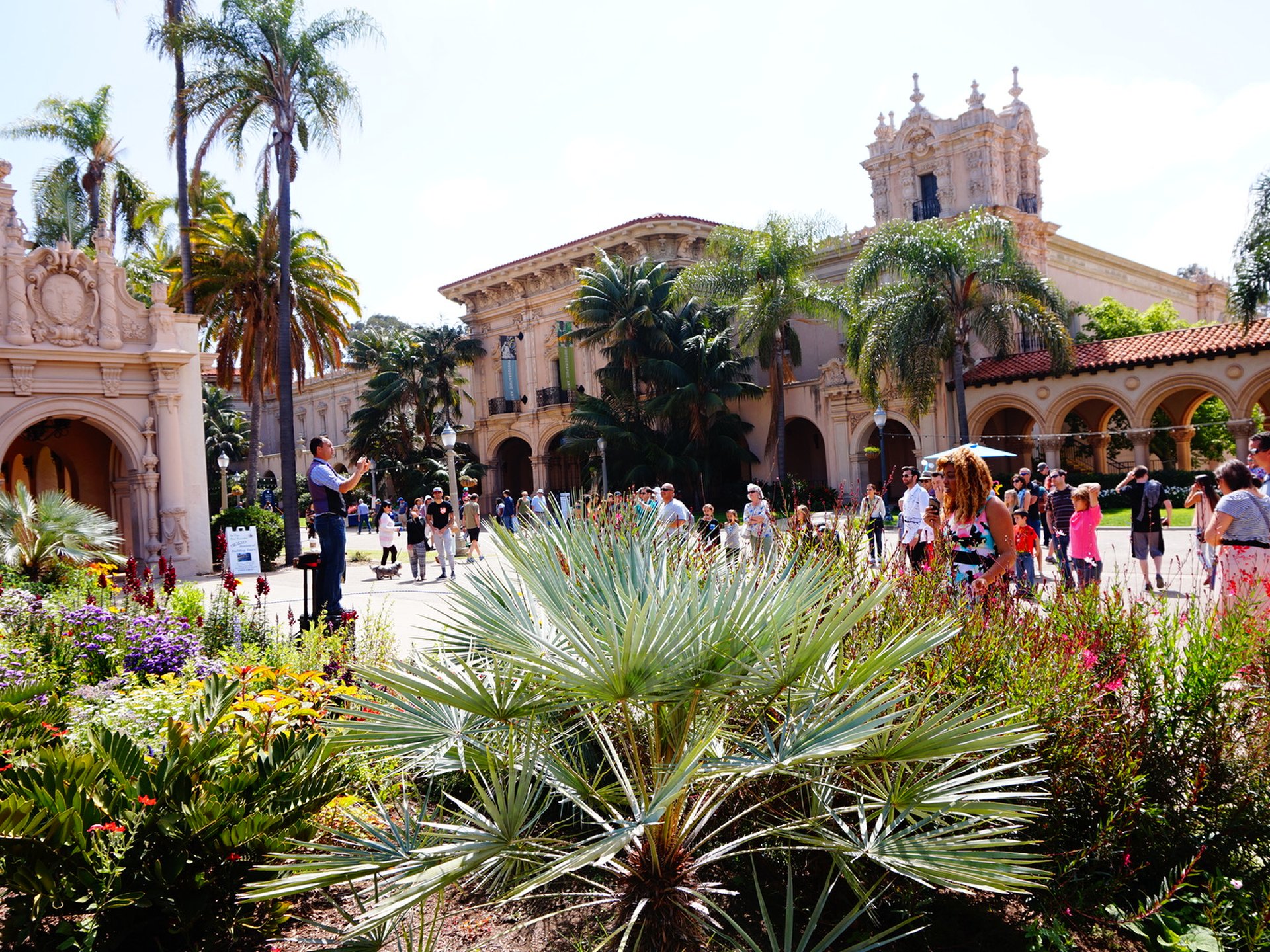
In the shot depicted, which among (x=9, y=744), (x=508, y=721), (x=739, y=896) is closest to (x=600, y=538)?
(x=508, y=721)

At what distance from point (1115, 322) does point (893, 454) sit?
979 centimetres

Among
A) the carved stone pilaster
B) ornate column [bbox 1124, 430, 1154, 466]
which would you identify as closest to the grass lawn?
ornate column [bbox 1124, 430, 1154, 466]

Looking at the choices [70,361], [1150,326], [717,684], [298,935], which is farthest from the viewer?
[1150,326]

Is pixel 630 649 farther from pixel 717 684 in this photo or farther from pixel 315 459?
pixel 315 459

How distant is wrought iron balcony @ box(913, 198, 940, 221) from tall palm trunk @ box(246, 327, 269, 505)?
23.6 m

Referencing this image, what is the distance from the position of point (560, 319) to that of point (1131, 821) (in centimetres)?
3630

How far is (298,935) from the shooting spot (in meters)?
3.33

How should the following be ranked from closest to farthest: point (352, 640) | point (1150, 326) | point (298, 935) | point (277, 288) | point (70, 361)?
point (298, 935)
point (352, 640)
point (70, 361)
point (277, 288)
point (1150, 326)

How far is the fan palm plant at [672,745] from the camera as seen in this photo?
2.52 m

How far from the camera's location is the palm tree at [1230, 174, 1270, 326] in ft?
68.3

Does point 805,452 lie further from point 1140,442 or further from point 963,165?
point 1140,442

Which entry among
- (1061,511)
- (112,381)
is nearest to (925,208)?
(1061,511)

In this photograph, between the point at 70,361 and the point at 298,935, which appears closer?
the point at 298,935

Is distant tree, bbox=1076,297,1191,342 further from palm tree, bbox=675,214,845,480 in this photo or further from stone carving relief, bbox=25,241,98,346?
stone carving relief, bbox=25,241,98,346
